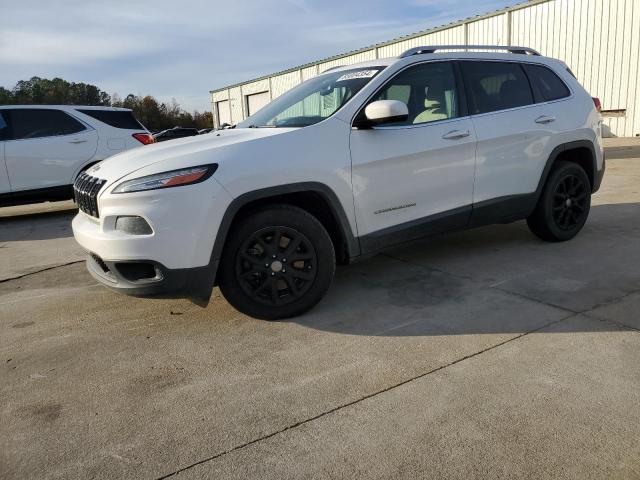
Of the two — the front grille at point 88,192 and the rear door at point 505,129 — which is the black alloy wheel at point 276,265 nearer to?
the front grille at point 88,192

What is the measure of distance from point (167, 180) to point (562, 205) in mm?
3764

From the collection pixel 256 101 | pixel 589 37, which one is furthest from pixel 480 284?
pixel 256 101

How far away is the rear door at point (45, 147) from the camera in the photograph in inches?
318

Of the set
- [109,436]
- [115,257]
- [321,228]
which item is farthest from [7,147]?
[109,436]

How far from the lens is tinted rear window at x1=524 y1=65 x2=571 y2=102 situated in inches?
191

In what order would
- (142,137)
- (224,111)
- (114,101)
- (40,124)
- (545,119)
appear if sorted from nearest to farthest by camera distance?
(545,119) < (40,124) < (142,137) < (224,111) < (114,101)

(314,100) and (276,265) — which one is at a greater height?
(314,100)

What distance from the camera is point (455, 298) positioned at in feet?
12.4

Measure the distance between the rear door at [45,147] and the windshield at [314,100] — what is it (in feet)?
16.4

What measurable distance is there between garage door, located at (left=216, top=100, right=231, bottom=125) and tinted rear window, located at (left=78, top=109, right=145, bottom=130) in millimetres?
33859

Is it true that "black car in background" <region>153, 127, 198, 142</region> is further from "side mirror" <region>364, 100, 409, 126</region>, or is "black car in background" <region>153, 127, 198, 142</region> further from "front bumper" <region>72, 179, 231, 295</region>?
"front bumper" <region>72, 179, 231, 295</region>

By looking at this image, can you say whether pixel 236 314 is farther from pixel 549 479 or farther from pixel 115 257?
pixel 549 479

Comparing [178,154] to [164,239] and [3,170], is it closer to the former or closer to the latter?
[164,239]

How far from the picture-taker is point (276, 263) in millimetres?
3406
